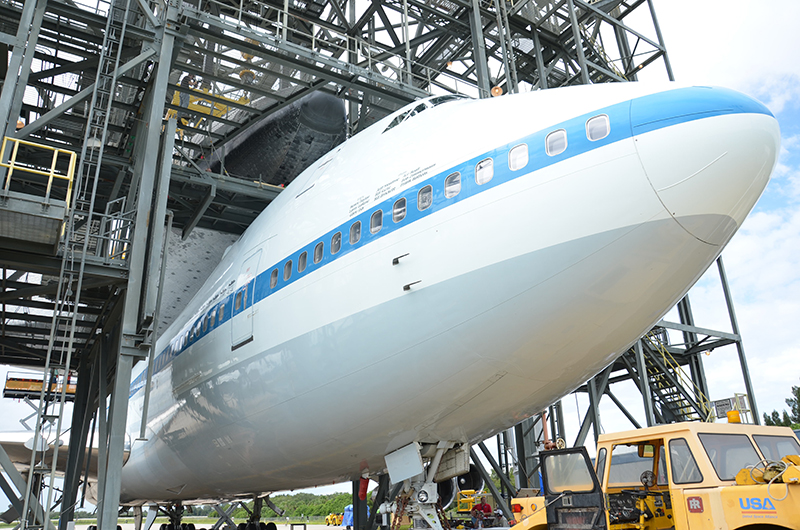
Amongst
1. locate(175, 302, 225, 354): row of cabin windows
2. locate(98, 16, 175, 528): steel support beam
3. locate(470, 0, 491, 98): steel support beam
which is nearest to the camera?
locate(98, 16, 175, 528): steel support beam

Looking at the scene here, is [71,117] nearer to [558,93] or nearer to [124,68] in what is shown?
[124,68]

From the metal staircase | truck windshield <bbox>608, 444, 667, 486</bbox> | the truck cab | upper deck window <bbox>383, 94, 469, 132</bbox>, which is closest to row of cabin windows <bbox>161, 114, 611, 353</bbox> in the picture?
upper deck window <bbox>383, 94, 469, 132</bbox>

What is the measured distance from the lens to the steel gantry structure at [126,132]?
22.8ft

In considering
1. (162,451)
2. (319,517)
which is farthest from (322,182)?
(319,517)

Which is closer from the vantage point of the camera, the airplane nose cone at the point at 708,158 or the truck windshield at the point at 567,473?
the airplane nose cone at the point at 708,158

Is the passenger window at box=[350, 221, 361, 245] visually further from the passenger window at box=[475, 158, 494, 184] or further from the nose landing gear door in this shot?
the nose landing gear door

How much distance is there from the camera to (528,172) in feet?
15.5

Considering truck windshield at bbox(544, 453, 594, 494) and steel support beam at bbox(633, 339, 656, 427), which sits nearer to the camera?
truck windshield at bbox(544, 453, 594, 494)

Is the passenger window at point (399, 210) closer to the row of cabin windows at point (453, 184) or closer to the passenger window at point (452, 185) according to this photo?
the row of cabin windows at point (453, 184)

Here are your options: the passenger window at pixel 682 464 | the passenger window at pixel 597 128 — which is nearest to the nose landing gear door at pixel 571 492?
the passenger window at pixel 682 464

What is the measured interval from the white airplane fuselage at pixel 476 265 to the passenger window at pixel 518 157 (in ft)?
0.20

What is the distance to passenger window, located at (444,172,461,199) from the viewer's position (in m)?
5.11

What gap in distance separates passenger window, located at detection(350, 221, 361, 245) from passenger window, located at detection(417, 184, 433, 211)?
81cm

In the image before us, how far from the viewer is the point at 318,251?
6.38 m
